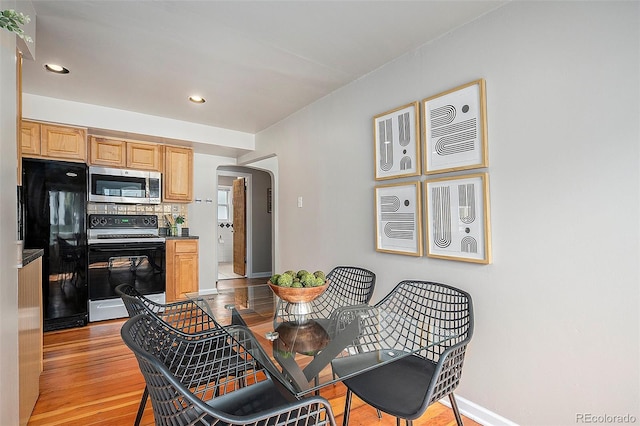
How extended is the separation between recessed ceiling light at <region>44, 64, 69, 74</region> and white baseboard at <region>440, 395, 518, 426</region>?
390cm

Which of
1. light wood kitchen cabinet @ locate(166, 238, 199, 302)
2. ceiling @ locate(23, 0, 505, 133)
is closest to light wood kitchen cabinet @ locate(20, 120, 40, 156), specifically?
ceiling @ locate(23, 0, 505, 133)

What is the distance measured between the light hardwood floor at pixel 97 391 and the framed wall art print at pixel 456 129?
1563 millimetres

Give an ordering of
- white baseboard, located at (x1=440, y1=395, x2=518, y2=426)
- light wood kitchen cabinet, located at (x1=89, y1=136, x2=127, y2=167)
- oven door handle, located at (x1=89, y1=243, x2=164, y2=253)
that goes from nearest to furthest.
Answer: white baseboard, located at (x1=440, y1=395, x2=518, y2=426) < oven door handle, located at (x1=89, y1=243, x2=164, y2=253) < light wood kitchen cabinet, located at (x1=89, y1=136, x2=127, y2=167)

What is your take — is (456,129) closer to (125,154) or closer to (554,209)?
(554,209)

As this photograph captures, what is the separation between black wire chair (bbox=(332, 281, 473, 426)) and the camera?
4.33ft

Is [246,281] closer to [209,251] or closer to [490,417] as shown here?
[209,251]

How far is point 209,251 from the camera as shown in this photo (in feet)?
17.2

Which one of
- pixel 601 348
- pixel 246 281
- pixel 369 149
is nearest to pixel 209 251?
Result: pixel 246 281

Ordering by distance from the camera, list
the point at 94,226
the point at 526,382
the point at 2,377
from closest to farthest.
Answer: the point at 2,377, the point at 526,382, the point at 94,226

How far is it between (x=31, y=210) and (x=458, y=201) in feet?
13.3

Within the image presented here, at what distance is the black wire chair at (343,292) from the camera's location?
197 cm

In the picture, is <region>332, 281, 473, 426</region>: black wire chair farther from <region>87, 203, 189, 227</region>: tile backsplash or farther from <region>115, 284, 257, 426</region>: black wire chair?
<region>87, 203, 189, 227</region>: tile backsplash

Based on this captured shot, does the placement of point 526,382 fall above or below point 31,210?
below

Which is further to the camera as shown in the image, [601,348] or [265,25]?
[265,25]
